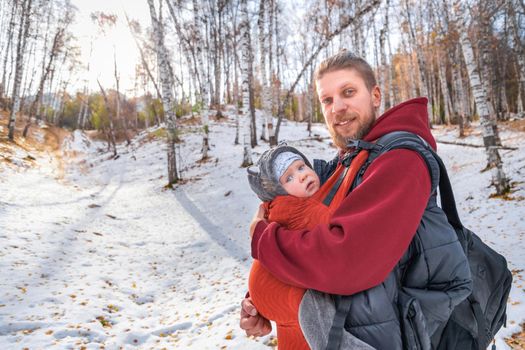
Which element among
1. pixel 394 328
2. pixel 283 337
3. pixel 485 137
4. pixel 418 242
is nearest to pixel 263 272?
pixel 283 337

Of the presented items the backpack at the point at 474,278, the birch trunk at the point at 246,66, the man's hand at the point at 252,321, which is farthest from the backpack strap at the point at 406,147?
the birch trunk at the point at 246,66

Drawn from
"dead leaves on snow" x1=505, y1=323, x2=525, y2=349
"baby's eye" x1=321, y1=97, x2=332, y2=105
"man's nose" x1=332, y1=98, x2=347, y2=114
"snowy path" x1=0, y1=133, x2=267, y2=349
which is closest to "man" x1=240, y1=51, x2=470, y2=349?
"man's nose" x1=332, y1=98, x2=347, y2=114

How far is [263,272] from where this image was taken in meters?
1.50

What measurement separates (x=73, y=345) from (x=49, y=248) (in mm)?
3859

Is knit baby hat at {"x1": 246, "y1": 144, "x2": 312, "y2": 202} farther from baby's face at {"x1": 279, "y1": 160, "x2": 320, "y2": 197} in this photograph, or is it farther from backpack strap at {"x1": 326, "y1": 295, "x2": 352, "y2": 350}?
backpack strap at {"x1": 326, "y1": 295, "x2": 352, "y2": 350}

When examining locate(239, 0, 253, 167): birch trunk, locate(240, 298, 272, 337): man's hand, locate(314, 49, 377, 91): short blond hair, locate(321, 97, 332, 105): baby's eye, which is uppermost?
locate(239, 0, 253, 167): birch trunk

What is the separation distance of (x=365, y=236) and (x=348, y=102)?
2.56 ft

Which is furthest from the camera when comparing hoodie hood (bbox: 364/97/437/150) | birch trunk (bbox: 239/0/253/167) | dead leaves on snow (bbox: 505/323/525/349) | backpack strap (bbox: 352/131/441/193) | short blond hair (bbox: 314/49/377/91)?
birch trunk (bbox: 239/0/253/167)

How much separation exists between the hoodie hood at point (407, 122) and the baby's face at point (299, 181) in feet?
1.22

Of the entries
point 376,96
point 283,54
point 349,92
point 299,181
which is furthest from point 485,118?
point 283,54

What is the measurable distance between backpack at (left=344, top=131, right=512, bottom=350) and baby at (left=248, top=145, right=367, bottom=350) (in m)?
0.20

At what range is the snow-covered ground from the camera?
15.4 ft

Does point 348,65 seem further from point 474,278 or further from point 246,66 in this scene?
point 246,66

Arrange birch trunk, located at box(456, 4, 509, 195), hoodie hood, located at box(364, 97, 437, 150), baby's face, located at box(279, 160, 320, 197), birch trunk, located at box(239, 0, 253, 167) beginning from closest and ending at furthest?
hoodie hood, located at box(364, 97, 437, 150) → baby's face, located at box(279, 160, 320, 197) → birch trunk, located at box(456, 4, 509, 195) → birch trunk, located at box(239, 0, 253, 167)
